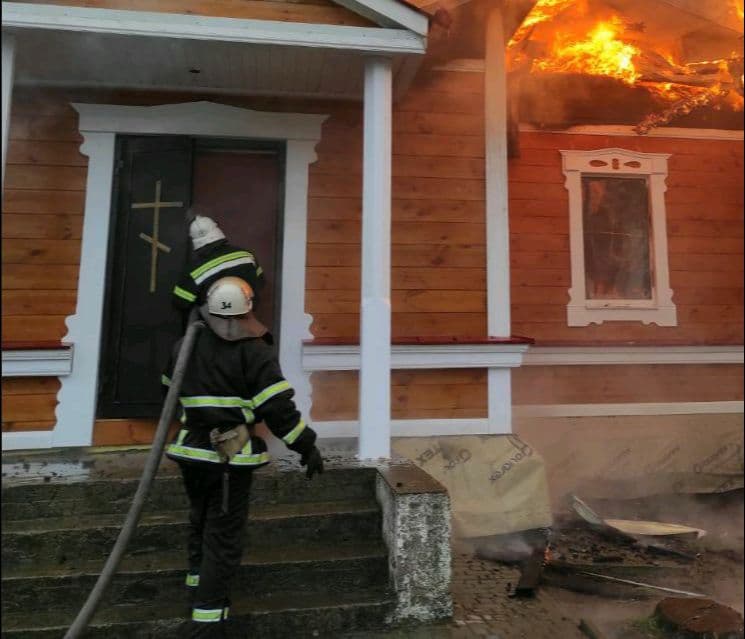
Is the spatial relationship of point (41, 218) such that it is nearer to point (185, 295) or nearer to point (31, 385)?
point (31, 385)

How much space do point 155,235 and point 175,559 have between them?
267 centimetres

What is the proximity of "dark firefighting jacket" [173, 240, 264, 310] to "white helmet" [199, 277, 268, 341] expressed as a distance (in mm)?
665

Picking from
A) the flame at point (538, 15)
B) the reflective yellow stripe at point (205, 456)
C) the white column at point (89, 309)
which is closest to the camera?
the reflective yellow stripe at point (205, 456)

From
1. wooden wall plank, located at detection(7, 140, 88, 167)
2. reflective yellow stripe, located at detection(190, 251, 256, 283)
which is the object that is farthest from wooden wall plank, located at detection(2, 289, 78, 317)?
reflective yellow stripe, located at detection(190, 251, 256, 283)

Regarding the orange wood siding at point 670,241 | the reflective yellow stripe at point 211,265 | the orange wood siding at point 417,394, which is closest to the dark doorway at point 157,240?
the orange wood siding at point 417,394

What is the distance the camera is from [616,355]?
18.8 feet

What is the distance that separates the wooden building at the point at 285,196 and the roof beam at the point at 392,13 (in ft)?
0.06

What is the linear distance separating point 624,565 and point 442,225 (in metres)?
3.19

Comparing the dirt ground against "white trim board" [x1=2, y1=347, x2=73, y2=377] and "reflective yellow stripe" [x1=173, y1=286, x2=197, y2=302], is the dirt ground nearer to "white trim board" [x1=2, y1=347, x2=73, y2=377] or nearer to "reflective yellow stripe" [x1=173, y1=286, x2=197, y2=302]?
"reflective yellow stripe" [x1=173, y1=286, x2=197, y2=302]

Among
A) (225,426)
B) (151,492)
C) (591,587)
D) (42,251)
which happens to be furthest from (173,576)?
(42,251)

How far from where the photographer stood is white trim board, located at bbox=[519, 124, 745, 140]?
5.93 metres

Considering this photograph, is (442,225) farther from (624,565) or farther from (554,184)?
(624,565)

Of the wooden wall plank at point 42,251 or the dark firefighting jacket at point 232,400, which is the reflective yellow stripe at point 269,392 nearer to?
the dark firefighting jacket at point 232,400

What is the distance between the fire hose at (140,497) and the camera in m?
2.43
